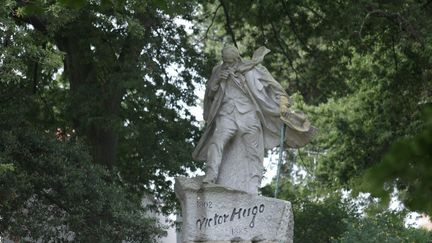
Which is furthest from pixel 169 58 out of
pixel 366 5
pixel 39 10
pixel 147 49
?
pixel 39 10

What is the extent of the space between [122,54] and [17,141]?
3.71 m

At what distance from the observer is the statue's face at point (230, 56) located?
35.7 ft

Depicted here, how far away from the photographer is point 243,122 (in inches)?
423

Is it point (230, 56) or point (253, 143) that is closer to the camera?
point (253, 143)

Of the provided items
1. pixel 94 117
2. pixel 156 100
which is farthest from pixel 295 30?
pixel 94 117

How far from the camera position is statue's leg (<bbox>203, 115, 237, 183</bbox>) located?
415 inches

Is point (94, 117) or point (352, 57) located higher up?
point (352, 57)

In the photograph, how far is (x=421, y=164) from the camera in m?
2.75

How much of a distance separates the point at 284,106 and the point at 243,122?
466 millimetres

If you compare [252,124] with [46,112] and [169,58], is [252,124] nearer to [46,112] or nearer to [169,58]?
[169,58]

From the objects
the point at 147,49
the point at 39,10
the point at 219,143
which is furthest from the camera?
the point at 147,49

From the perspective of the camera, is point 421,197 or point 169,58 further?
point 169,58

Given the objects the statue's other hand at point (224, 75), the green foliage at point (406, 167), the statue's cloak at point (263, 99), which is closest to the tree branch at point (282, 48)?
the statue's cloak at point (263, 99)

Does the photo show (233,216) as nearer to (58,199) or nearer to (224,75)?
(224,75)
